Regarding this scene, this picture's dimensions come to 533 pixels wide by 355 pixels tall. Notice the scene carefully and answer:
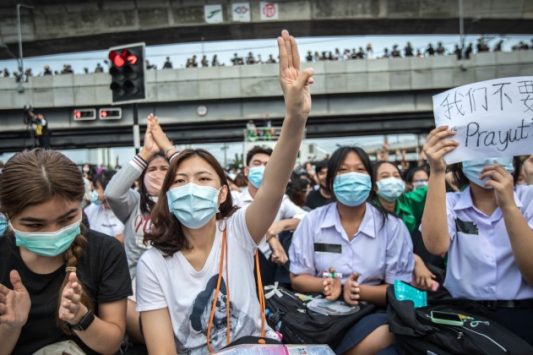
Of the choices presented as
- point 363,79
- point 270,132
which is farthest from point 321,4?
point 270,132

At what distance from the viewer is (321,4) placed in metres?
22.9

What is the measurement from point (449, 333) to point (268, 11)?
22.8 m

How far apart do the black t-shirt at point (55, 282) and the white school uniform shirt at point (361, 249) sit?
4.45 feet

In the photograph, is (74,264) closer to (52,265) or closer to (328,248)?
(52,265)

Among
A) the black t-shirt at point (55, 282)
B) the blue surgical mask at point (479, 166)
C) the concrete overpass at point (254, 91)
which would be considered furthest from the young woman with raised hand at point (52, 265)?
the concrete overpass at point (254, 91)

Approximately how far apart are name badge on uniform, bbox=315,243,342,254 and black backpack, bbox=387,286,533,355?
583 mm

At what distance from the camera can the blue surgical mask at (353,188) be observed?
2.98 metres

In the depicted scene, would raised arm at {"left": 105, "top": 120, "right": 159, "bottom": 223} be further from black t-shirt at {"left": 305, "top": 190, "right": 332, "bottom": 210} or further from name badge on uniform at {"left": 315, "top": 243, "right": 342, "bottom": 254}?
black t-shirt at {"left": 305, "top": 190, "right": 332, "bottom": 210}

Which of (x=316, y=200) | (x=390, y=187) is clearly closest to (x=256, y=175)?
(x=390, y=187)

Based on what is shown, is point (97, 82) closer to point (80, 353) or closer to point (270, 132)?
point (270, 132)

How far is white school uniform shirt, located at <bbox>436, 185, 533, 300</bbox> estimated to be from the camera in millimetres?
2346

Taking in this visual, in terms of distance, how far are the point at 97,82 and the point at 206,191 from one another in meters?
23.5

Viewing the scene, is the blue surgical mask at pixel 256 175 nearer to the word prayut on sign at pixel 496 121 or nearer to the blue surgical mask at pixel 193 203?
the blue surgical mask at pixel 193 203

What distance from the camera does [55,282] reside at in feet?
6.59
